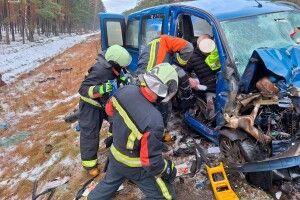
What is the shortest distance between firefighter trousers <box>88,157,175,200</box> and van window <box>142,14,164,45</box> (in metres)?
2.89

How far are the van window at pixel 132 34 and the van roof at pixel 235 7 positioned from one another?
174 centimetres

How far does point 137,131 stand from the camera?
3.38 m

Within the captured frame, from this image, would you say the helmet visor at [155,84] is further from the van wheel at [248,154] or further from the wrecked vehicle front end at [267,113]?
the van wheel at [248,154]

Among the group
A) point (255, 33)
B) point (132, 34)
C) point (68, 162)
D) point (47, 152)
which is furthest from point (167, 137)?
point (132, 34)

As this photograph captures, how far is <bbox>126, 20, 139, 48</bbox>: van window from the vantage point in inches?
286

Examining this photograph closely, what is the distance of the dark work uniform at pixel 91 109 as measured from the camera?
4.91 m

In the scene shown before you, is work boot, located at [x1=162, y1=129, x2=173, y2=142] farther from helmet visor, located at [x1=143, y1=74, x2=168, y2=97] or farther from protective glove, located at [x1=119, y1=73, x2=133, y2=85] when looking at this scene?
helmet visor, located at [x1=143, y1=74, x2=168, y2=97]

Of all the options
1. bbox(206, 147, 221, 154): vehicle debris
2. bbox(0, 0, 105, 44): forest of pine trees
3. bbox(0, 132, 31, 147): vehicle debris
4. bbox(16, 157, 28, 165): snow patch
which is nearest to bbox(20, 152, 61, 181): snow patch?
bbox(16, 157, 28, 165): snow patch

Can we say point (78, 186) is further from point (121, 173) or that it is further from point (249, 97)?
point (249, 97)

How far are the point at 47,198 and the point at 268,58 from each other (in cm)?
339

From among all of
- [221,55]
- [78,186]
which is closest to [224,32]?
[221,55]

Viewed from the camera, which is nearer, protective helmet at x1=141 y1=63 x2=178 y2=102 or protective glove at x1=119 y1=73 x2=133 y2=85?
protective helmet at x1=141 y1=63 x2=178 y2=102

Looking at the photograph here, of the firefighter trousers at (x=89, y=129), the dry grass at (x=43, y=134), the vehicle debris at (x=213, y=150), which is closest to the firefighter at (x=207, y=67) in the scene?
the vehicle debris at (x=213, y=150)

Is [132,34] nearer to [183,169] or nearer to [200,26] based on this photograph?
[200,26]
